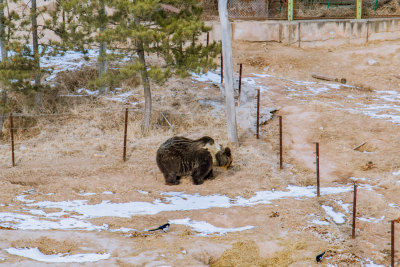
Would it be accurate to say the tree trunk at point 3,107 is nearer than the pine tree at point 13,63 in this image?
No

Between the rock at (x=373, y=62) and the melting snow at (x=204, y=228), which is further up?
the rock at (x=373, y=62)

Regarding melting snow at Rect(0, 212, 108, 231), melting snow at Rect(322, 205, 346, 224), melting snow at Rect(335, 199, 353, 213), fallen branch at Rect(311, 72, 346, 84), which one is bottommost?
melting snow at Rect(322, 205, 346, 224)

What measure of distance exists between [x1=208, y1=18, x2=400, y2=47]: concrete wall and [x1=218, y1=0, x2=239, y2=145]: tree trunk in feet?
33.3

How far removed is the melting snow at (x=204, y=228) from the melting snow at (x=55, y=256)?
1.81 meters

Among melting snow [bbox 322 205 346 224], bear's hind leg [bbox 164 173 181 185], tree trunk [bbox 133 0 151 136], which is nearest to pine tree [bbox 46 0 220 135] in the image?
tree trunk [bbox 133 0 151 136]

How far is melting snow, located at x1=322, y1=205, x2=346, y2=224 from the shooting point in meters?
8.88

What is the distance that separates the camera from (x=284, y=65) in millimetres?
20891

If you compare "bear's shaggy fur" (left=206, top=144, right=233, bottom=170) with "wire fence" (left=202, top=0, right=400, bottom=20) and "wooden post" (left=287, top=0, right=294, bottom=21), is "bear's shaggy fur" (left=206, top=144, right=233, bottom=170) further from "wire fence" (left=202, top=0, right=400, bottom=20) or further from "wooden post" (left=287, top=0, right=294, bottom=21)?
"wire fence" (left=202, top=0, right=400, bottom=20)

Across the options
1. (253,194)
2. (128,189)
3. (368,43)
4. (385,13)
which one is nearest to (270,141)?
(253,194)

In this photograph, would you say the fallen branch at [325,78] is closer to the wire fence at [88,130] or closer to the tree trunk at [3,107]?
the wire fence at [88,130]

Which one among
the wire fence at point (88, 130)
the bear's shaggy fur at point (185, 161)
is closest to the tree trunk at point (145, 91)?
the wire fence at point (88, 130)

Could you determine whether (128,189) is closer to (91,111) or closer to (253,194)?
(253,194)

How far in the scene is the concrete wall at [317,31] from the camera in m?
22.5

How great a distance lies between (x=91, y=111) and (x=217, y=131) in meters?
4.55
